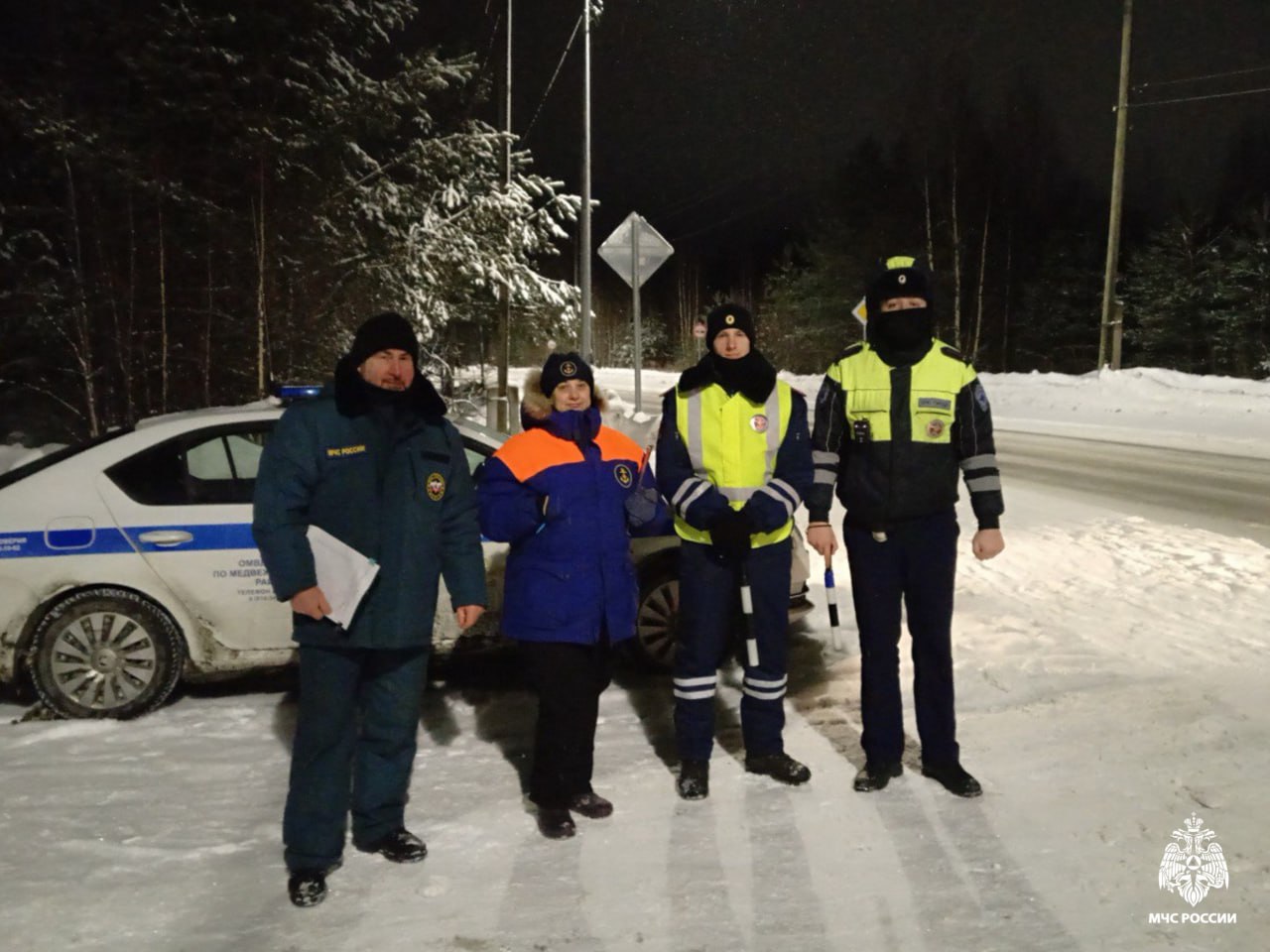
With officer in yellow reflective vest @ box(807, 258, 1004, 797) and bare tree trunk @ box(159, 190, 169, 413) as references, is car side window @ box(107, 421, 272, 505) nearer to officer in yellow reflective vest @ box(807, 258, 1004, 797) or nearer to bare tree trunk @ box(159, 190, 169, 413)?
officer in yellow reflective vest @ box(807, 258, 1004, 797)

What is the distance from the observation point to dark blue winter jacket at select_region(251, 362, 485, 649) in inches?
119

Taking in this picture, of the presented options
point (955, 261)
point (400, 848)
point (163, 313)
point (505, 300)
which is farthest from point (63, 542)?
point (955, 261)

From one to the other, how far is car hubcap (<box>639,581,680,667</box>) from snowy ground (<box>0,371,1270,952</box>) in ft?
0.61

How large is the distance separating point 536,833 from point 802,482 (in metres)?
1.71

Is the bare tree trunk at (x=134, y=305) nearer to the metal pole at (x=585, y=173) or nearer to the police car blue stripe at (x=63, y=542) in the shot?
the metal pole at (x=585, y=173)

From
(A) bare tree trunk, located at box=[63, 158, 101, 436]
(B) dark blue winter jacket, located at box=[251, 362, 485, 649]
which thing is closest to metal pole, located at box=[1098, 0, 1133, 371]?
(A) bare tree trunk, located at box=[63, 158, 101, 436]

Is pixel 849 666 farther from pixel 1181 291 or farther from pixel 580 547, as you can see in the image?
pixel 1181 291

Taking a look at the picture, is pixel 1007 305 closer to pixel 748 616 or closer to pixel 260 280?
pixel 260 280

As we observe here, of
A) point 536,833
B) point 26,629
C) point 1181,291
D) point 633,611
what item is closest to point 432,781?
point 536,833

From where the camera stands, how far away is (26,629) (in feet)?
14.9

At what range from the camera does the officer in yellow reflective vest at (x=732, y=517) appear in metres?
3.76

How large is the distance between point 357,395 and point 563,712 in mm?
1433

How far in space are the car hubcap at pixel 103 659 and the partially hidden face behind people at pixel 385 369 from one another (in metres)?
2.33

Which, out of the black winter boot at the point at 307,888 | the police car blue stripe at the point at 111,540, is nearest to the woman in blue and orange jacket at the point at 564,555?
the black winter boot at the point at 307,888
